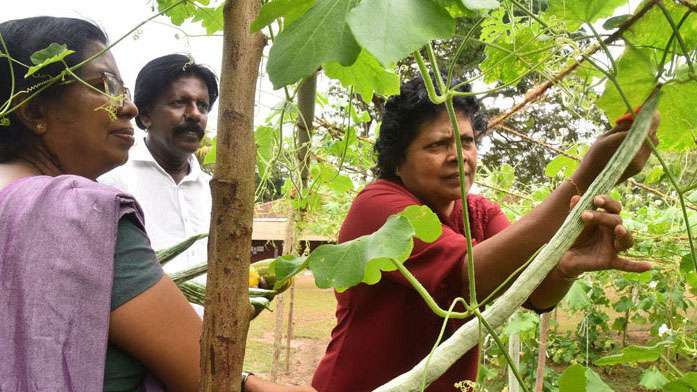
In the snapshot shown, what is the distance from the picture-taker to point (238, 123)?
604mm

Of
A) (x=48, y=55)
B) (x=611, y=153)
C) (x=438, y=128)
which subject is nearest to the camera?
(x=611, y=153)

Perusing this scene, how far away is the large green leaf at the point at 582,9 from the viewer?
3.00 ft

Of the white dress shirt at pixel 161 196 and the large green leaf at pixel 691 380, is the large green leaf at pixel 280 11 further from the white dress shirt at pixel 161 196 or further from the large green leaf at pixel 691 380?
the white dress shirt at pixel 161 196

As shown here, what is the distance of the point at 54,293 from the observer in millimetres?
939

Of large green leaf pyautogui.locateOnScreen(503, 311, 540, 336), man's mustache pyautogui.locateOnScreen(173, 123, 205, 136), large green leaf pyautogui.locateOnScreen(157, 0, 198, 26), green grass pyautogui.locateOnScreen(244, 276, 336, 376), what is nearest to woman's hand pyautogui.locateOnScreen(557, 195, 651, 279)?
large green leaf pyautogui.locateOnScreen(157, 0, 198, 26)

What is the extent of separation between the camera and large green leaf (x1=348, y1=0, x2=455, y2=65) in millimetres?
545

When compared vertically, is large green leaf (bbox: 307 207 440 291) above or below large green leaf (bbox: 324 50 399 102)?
below

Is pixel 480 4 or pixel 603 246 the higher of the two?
pixel 480 4

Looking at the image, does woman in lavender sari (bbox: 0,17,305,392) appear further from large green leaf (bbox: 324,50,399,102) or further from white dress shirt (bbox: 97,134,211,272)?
white dress shirt (bbox: 97,134,211,272)

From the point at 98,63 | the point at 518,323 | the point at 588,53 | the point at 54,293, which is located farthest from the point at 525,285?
the point at 518,323

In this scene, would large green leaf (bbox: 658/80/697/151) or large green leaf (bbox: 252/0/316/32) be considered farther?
large green leaf (bbox: 658/80/697/151)

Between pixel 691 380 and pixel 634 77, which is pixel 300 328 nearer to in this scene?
pixel 691 380

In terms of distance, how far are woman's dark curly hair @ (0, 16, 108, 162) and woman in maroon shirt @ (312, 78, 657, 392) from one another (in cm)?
72

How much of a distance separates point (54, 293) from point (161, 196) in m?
1.67
